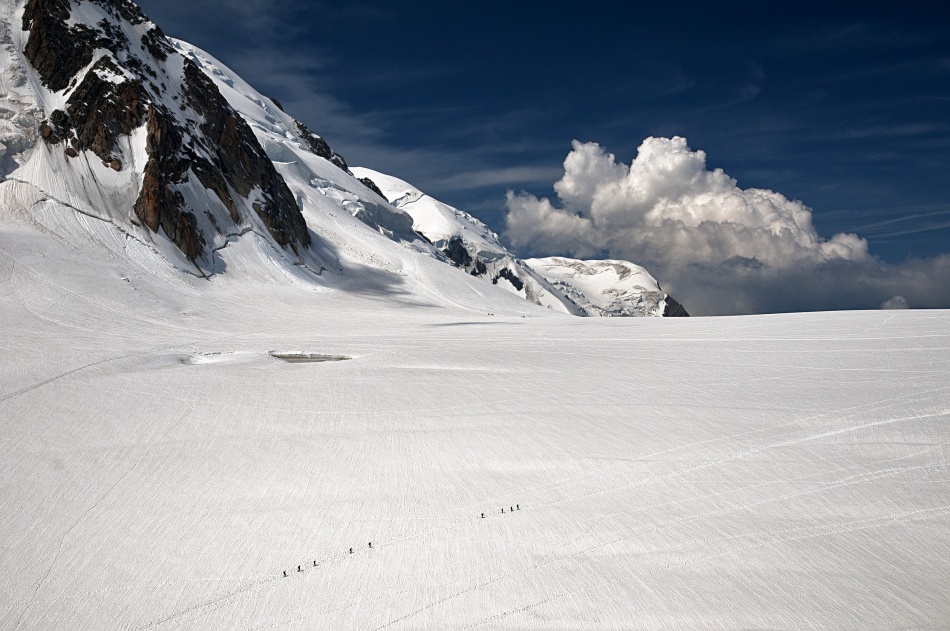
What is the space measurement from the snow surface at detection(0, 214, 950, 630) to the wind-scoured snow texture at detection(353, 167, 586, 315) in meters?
97.4

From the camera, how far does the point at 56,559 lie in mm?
6785

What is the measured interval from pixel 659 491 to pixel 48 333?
20.9 metres

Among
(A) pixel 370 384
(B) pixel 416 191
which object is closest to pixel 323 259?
(A) pixel 370 384

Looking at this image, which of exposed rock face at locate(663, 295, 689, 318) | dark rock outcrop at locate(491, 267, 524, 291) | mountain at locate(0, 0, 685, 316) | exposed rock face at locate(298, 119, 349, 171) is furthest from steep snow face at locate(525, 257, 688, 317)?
mountain at locate(0, 0, 685, 316)

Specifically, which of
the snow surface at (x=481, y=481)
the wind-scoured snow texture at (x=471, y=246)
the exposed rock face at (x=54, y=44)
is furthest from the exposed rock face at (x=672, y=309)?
the snow surface at (x=481, y=481)

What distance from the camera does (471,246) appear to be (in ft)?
442

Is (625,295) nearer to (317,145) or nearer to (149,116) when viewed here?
(317,145)

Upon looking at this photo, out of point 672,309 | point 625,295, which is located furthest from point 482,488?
point 672,309

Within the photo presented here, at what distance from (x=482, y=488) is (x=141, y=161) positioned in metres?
45.5

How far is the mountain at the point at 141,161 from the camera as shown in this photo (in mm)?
40000

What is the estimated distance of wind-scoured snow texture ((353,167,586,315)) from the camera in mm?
123312

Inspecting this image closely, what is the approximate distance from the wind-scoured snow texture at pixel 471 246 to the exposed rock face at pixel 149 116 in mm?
69222

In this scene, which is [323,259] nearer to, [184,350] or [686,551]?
[184,350]

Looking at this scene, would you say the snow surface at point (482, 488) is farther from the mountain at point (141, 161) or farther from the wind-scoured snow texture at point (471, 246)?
the wind-scoured snow texture at point (471, 246)
